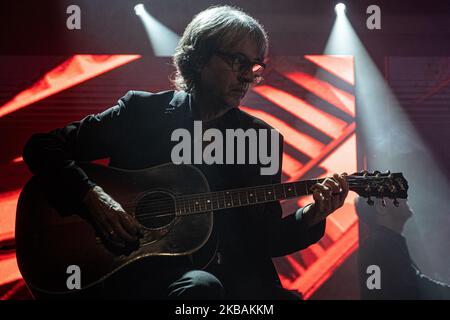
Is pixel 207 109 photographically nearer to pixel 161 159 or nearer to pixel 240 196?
pixel 161 159

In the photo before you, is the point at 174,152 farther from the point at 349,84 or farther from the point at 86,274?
the point at 349,84

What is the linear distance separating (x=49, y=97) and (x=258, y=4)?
1255 mm

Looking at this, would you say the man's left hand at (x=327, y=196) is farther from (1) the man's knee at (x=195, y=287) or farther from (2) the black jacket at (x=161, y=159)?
(1) the man's knee at (x=195, y=287)

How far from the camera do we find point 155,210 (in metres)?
1.85

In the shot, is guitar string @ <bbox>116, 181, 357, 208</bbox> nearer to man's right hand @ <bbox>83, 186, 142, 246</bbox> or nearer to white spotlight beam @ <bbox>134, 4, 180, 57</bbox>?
man's right hand @ <bbox>83, 186, 142, 246</bbox>

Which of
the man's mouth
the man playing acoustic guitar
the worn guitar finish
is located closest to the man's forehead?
the man playing acoustic guitar

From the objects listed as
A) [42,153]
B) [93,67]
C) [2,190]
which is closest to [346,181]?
[42,153]

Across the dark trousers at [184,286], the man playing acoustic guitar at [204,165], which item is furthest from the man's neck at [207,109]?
the dark trousers at [184,286]

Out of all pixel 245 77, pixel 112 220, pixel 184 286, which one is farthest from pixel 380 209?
pixel 112 220

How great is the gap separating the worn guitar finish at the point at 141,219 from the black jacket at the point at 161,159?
0.23ft

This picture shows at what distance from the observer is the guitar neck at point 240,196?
186 centimetres

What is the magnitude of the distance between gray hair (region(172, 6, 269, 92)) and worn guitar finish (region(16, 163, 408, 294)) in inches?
19.9

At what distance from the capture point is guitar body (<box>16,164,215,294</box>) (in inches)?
69.8

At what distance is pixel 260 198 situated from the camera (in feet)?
6.37
